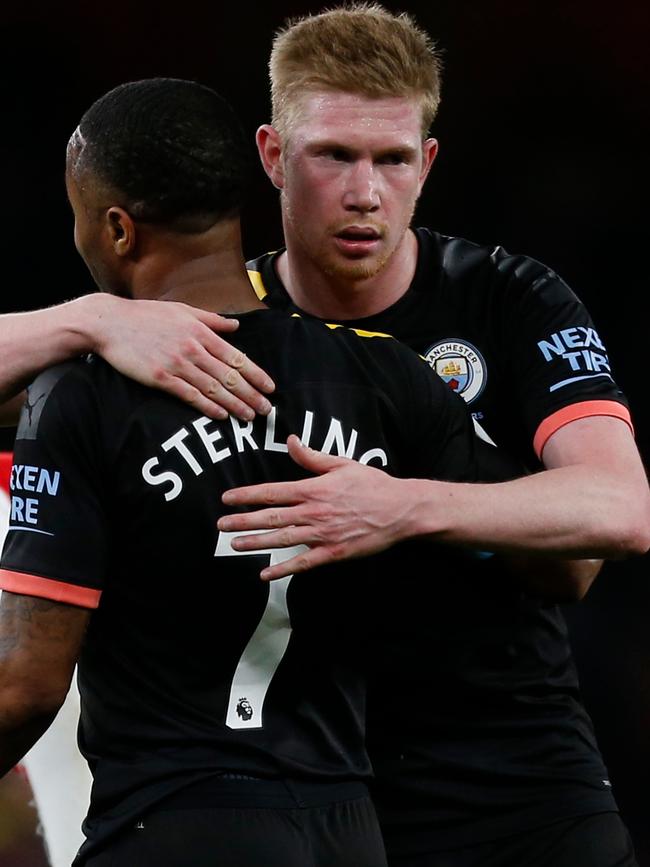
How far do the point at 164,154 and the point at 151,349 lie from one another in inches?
11.6

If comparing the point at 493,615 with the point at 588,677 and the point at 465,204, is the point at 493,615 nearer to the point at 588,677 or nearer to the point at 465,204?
the point at 588,677

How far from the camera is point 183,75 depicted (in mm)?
6188

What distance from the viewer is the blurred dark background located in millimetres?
5871

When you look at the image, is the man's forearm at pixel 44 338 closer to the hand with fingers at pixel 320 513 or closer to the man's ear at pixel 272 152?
the hand with fingers at pixel 320 513

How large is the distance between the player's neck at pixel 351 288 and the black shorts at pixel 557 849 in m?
1.05

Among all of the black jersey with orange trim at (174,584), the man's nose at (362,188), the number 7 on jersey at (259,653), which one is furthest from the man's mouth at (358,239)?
the number 7 on jersey at (259,653)

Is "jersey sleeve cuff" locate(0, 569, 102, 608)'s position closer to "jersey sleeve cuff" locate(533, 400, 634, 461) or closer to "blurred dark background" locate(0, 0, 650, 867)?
"jersey sleeve cuff" locate(533, 400, 634, 461)

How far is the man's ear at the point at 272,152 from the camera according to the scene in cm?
289

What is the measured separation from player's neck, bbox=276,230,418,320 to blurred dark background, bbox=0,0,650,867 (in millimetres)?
3027

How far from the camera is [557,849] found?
2.52 meters

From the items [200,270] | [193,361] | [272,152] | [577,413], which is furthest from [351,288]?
[193,361]

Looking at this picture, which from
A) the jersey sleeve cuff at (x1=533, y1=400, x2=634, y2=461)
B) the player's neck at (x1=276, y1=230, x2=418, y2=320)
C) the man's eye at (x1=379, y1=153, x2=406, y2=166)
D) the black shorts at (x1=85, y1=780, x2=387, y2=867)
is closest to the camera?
the black shorts at (x1=85, y1=780, x2=387, y2=867)

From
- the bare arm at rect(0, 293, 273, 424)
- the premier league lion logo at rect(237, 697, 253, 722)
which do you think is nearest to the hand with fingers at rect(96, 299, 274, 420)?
the bare arm at rect(0, 293, 273, 424)

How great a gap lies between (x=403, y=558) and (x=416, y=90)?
3.06 ft
